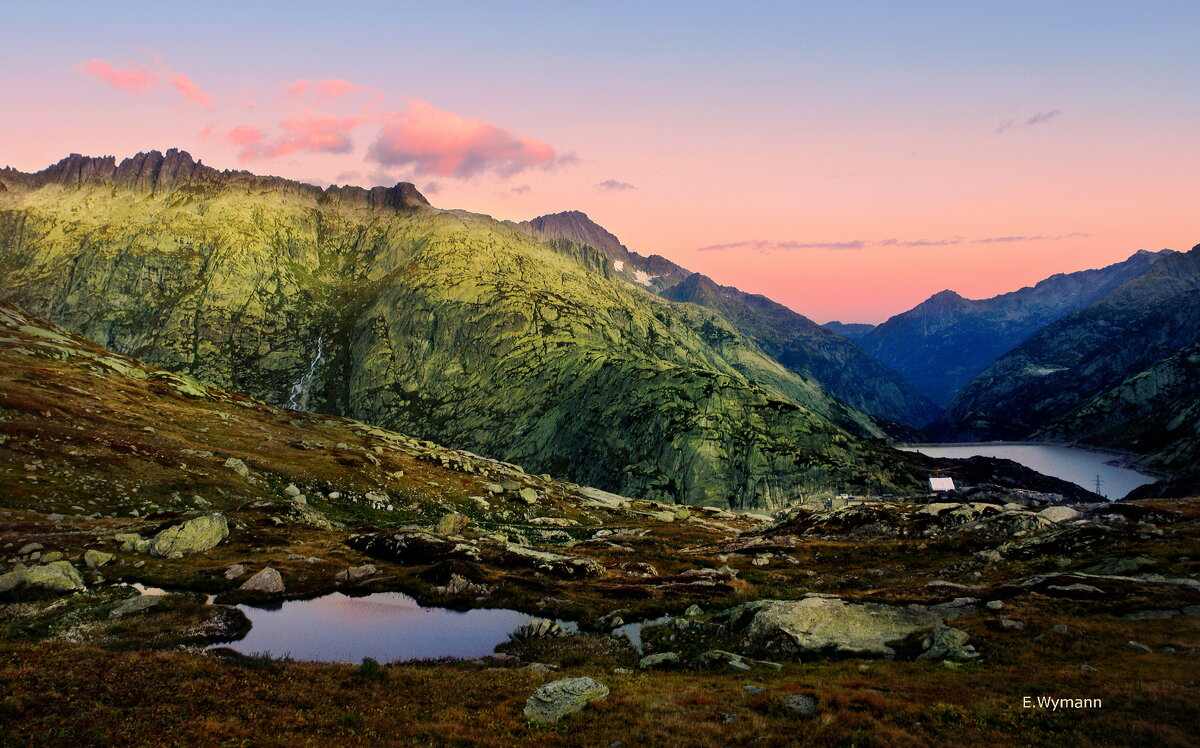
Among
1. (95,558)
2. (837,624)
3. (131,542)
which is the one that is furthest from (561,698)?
(131,542)

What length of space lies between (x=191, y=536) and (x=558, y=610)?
32600 mm

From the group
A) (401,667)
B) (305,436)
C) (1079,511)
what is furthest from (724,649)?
(305,436)

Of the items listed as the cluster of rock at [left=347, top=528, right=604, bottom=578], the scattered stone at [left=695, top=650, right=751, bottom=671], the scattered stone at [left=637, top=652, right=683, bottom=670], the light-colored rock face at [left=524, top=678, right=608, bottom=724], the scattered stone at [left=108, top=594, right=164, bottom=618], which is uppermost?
the light-colored rock face at [left=524, top=678, right=608, bottom=724]

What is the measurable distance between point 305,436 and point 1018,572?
379ft

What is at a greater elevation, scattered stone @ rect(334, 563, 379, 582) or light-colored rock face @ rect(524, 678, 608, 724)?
light-colored rock face @ rect(524, 678, 608, 724)

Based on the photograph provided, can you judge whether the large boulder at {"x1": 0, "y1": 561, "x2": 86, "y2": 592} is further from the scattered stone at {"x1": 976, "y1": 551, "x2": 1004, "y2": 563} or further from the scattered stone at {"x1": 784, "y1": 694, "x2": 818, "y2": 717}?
the scattered stone at {"x1": 976, "y1": 551, "x2": 1004, "y2": 563}

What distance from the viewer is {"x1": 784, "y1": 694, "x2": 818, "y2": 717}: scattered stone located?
21875 millimetres

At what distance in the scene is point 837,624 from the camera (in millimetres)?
35062

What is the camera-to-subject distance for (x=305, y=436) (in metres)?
114

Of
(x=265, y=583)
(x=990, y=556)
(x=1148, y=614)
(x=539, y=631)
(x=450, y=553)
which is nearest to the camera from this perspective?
(x=1148, y=614)

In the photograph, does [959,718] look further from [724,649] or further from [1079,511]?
[1079,511]

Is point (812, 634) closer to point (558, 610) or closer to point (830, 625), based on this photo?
point (830, 625)

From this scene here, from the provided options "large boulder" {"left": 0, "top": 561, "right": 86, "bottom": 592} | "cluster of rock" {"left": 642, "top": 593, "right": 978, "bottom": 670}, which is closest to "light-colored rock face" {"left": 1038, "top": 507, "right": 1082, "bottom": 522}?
"cluster of rock" {"left": 642, "top": 593, "right": 978, "bottom": 670}

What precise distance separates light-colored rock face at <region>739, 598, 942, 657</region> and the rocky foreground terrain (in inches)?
7.7
